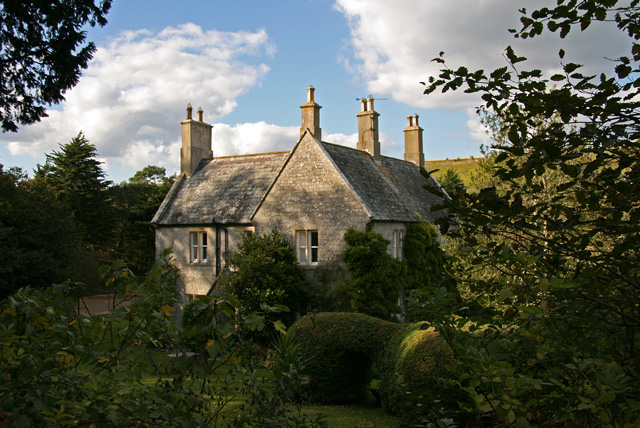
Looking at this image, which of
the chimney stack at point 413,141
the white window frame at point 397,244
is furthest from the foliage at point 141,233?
the white window frame at point 397,244

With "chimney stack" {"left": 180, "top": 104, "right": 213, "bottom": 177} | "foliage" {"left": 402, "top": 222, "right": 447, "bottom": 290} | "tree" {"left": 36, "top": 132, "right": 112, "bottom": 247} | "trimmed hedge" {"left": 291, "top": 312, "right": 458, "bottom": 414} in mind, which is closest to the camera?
"trimmed hedge" {"left": 291, "top": 312, "right": 458, "bottom": 414}

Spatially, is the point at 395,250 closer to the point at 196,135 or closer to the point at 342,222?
the point at 342,222

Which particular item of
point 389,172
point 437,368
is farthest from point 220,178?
Result: point 437,368

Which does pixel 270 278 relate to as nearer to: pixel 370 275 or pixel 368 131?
pixel 370 275

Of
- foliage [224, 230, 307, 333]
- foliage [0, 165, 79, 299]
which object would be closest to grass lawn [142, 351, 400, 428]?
foliage [224, 230, 307, 333]

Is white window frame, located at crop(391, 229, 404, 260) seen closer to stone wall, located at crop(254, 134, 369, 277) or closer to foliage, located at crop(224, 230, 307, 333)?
stone wall, located at crop(254, 134, 369, 277)

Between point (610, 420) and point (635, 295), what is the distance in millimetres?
936

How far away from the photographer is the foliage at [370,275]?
19938 mm

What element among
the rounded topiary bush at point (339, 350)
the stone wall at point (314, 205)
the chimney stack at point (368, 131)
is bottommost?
the rounded topiary bush at point (339, 350)

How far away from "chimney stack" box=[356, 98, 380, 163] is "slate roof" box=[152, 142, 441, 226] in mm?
506

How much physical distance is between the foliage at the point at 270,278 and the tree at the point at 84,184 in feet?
93.6

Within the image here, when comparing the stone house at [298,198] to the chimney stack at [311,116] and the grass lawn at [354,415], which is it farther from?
the grass lawn at [354,415]

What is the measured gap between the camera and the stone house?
71.9ft

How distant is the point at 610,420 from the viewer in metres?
2.23
